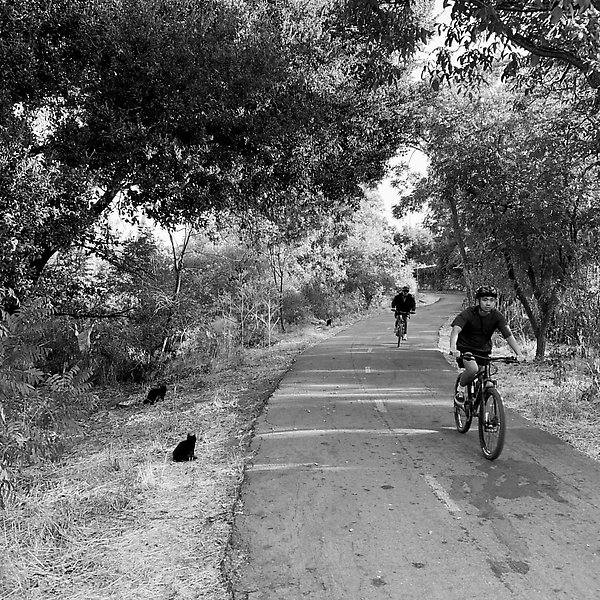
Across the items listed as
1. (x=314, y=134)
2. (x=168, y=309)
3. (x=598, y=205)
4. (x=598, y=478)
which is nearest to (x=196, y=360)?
(x=168, y=309)

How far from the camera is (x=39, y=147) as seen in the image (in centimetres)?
814

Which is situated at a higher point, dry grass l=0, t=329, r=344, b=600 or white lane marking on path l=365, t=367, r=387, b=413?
white lane marking on path l=365, t=367, r=387, b=413

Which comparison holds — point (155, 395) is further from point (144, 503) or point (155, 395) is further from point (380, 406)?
point (144, 503)

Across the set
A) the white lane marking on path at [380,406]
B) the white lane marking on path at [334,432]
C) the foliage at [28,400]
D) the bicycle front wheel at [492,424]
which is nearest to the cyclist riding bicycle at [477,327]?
the bicycle front wheel at [492,424]

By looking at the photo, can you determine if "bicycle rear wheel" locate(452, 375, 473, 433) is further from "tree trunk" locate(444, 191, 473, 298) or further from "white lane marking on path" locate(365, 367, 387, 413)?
"tree trunk" locate(444, 191, 473, 298)

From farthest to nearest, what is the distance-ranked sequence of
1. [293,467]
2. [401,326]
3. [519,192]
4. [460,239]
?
[401,326]
[460,239]
[519,192]
[293,467]

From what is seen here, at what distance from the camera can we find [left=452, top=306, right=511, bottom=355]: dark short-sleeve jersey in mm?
6984

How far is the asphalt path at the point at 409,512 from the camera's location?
3.72 meters

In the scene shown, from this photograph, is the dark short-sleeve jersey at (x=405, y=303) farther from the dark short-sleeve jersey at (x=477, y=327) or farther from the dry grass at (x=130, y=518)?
the dark short-sleeve jersey at (x=477, y=327)

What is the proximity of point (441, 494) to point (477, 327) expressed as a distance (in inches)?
96.7

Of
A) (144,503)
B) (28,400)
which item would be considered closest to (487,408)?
(144,503)

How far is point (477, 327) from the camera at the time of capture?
7.04m

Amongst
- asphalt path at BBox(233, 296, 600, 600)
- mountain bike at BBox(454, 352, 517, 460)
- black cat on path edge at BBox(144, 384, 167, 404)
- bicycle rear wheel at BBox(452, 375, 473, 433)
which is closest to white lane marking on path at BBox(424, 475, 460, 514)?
asphalt path at BBox(233, 296, 600, 600)

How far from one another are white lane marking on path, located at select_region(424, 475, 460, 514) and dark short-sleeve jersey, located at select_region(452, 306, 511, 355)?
1.95 m
